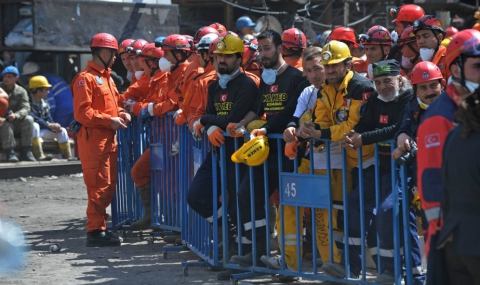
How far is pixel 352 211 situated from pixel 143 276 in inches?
88.4

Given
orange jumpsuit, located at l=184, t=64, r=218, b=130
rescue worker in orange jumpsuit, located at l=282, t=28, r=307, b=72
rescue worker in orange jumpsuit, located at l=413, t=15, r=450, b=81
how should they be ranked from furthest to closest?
rescue worker in orange jumpsuit, located at l=282, t=28, r=307, b=72
orange jumpsuit, located at l=184, t=64, r=218, b=130
rescue worker in orange jumpsuit, located at l=413, t=15, r=450, b=81

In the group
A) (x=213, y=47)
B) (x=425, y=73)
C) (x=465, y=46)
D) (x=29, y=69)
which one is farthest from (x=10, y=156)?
(x=465, y=46)

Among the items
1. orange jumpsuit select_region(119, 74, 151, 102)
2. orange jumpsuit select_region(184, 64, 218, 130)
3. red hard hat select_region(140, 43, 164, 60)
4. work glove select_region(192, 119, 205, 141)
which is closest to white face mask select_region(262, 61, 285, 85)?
work glove select_region(192, 119, 205, 141)

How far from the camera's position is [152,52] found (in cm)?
1147

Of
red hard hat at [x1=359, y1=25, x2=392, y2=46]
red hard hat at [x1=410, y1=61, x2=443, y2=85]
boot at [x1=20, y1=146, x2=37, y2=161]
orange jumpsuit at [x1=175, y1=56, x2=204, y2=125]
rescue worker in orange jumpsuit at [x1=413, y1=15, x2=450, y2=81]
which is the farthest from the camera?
boot at [x1=20, y1=146, x2=37, y2=161]

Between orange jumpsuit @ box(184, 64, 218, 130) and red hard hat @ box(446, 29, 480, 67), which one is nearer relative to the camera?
red hard hat @ box(446, 29, 480, 67)

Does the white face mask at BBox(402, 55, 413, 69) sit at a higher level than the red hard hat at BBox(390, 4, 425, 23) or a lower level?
lower

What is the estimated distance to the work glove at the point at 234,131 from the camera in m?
7.73

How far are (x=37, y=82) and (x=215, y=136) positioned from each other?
913 centimetres

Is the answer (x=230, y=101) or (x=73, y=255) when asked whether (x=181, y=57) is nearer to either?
(x=230, y=101)

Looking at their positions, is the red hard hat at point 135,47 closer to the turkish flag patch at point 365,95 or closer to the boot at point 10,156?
the boot at point 10,156

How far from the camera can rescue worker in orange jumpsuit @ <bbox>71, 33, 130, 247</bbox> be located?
384 inches

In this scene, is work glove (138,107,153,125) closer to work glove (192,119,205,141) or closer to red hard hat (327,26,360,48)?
work glove (192,119,205,141)

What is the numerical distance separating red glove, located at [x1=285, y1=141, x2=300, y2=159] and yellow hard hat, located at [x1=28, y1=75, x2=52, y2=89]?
32.7ft
